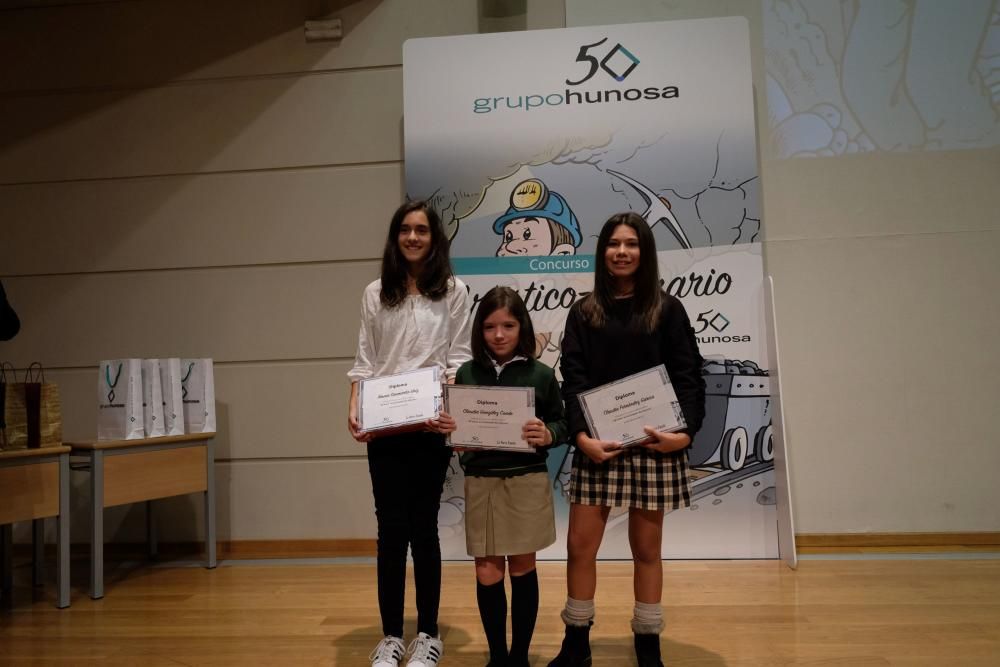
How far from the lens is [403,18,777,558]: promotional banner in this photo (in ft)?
10.3

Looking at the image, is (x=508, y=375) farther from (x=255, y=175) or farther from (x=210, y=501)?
(x=255, y=175)

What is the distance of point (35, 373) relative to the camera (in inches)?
143

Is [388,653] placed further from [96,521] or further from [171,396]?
[171,396]

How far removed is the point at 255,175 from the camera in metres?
3.60

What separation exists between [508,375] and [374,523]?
184cm

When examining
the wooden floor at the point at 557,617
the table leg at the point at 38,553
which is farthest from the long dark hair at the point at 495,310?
the table leg at the point at 38,553

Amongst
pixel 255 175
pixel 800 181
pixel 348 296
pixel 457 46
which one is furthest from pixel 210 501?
pixel 800 181

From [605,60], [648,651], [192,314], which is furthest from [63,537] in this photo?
[605,60]

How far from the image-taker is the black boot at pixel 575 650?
1910 mm

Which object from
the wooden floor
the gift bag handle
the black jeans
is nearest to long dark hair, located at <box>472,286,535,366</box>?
the black jeans

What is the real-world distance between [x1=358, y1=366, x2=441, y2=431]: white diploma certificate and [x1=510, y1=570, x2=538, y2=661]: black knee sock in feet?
1.60

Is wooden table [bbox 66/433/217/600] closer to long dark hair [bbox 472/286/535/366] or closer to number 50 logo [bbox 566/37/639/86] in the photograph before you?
long dark hair [bbox 472/286/535/366]

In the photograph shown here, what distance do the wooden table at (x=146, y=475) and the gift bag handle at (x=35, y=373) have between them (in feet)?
2.77

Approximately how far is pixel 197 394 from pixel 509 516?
2026 mm
